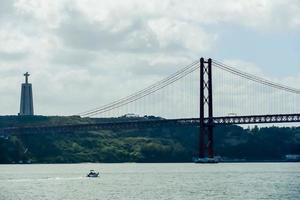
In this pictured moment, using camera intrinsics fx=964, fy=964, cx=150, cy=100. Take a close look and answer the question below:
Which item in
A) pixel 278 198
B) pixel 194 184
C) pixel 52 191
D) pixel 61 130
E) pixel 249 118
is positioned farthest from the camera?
pixel 61 130

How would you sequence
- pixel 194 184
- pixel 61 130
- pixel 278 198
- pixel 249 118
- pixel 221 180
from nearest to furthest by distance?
pixel 278 198 < pixel 194 184 < pixel 221 180 < pixel 249 118 < pixel 61 130

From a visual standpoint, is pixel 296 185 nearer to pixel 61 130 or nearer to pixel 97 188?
pixel 97 188

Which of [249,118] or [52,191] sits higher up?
[249,118]

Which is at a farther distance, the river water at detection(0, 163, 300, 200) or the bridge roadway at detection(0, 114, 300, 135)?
the bridge roadway at detection(0, 114, 300, 135)

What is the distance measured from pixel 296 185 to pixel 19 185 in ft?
95.0

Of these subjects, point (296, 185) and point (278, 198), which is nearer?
point (278, 198)

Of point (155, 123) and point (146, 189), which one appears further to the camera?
point (155, 123)

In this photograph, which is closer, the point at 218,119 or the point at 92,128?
the point at 218,119

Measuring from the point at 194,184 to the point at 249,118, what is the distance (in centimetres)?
5831

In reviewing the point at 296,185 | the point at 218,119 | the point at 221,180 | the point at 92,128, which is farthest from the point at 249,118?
the point at 296,185

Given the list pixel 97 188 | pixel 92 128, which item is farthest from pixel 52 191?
pixel 92 128

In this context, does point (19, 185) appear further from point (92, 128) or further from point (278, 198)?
point (92, 128)

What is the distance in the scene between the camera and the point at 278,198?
3034 inches

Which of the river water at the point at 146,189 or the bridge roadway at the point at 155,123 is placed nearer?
the river water at the point at 146,189
